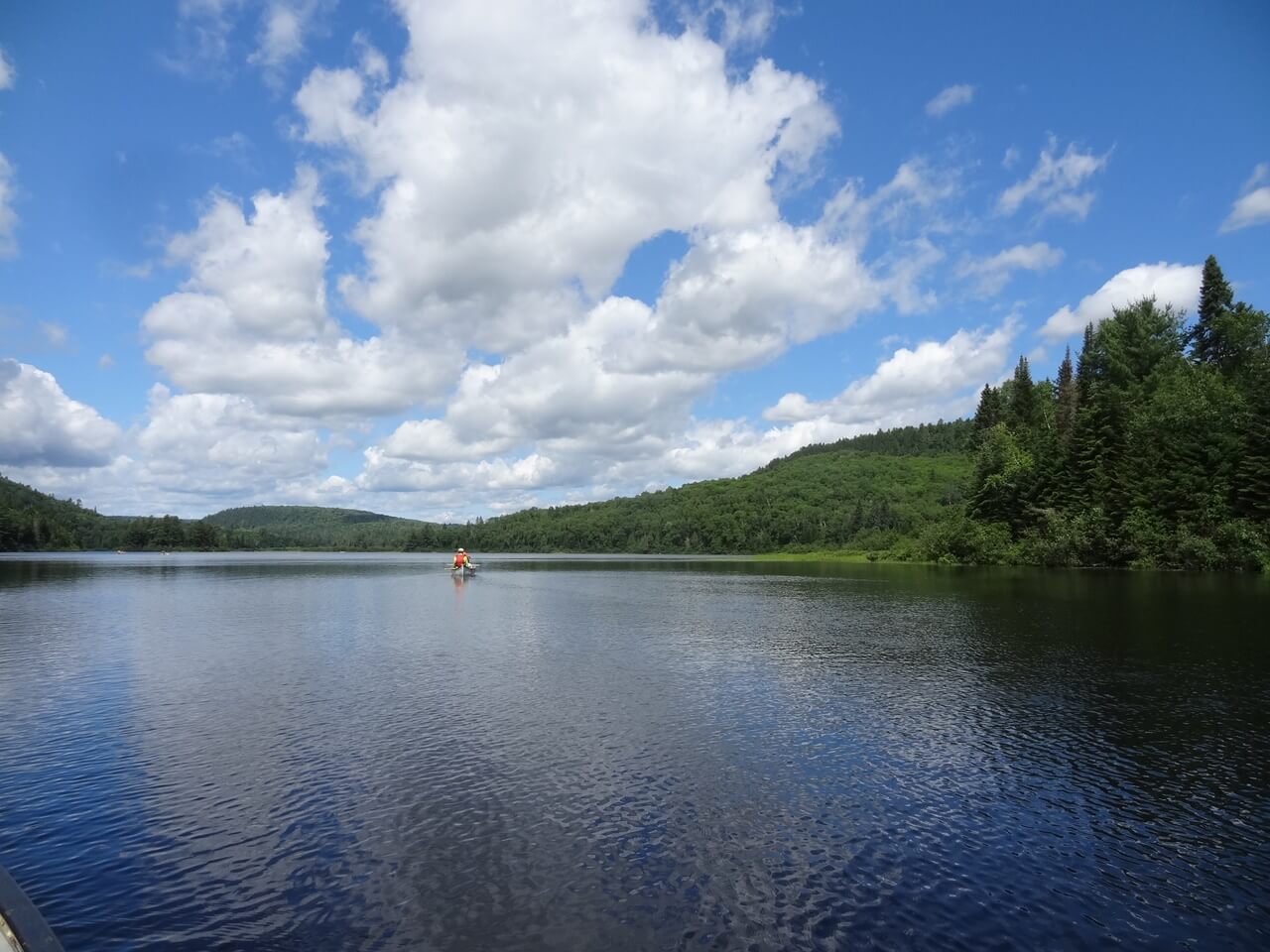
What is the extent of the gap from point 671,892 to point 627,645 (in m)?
27.4

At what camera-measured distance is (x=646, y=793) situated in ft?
57.5

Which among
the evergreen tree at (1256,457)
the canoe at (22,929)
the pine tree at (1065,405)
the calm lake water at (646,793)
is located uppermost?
the pine tree at (1065,405)

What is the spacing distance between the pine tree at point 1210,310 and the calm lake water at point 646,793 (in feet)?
300

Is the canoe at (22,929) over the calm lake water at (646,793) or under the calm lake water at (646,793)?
over

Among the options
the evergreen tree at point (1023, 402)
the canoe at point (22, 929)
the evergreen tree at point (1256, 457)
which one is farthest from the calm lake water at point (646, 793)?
the evergreen tree at point (1023, 402)

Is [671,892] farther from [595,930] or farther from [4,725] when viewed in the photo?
[4,725]

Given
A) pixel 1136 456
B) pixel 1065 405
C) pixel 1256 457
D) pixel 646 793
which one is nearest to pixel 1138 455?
pixel 1136 456

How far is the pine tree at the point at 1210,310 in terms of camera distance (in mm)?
107688

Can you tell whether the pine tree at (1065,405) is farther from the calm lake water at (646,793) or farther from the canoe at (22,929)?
the canoe at (22,929)

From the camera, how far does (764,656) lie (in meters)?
36.3

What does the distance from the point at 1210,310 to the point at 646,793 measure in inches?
5164

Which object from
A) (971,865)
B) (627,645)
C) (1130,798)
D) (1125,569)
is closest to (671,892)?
(971,865)

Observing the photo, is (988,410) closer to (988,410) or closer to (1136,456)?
(988,410)

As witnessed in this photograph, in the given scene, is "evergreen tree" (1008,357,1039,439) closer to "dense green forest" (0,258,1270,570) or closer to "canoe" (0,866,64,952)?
"dense green forest" (0,258,1270,570)
